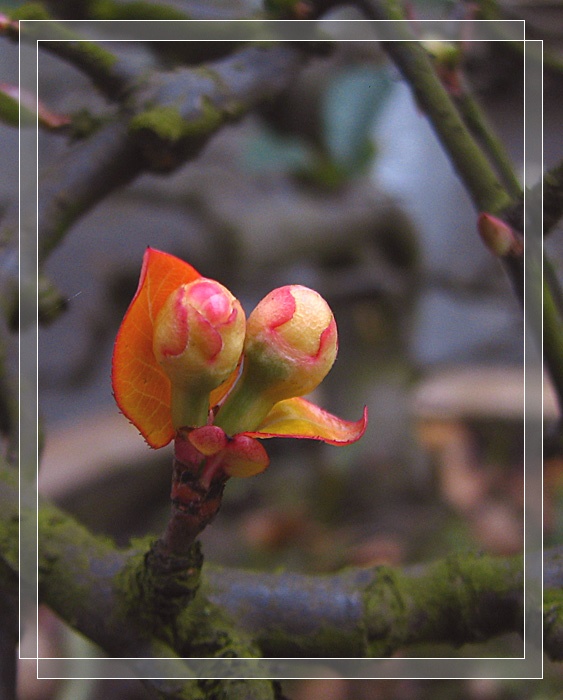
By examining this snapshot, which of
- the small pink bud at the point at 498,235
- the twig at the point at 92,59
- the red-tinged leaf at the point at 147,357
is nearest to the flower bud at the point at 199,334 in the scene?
the red-tinged leaf at the point at 147,357

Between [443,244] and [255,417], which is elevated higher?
[443,244]

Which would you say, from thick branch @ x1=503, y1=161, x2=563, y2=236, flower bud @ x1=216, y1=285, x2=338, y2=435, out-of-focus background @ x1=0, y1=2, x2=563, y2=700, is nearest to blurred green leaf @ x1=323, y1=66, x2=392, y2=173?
out-of-focus background @ x1=0, y1=2, x2=563, y2=700

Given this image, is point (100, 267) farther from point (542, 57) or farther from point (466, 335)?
point (542, 57)

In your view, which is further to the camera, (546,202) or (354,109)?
(354,109)

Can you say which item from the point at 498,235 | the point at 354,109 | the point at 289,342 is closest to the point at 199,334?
the point at 289,342

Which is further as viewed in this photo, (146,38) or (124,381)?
(146,38)

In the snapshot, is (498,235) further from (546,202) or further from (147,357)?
(147,357)

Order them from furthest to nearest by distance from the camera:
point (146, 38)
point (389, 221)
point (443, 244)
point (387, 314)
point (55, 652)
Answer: point (387, 314)
point (389, 221)
point (443, 244)
point (55, 652)
point (146, 38)

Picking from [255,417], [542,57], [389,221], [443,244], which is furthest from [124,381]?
[389,221]
